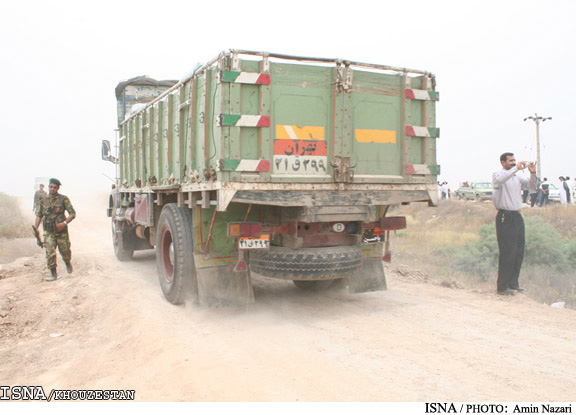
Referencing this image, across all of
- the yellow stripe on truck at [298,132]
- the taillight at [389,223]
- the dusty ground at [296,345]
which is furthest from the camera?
the taillight at [389,223]

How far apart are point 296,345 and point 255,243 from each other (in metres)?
1.22

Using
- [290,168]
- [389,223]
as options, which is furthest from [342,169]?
[389,223]

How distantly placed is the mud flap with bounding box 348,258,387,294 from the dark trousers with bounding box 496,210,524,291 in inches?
69.8

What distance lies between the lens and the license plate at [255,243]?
4961 millimetres

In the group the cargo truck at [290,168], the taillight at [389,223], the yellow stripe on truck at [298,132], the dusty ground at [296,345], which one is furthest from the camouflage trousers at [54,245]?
the taillight at [389,223]

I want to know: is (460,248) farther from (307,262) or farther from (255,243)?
(255,243)

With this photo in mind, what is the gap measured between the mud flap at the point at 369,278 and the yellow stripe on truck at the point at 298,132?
1.86 m

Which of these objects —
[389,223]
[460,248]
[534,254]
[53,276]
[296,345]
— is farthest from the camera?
[460,248]

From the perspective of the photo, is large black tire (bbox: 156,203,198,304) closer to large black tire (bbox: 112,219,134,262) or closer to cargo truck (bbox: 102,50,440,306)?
cargo truck (bbox: 102,50,440,306)

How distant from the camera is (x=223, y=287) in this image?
5461 mm

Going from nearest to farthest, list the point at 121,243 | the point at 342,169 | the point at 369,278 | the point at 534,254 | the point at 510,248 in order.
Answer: the point at 342,169 < the point at 369,278 < the point at 510,248 < the point at 534,254 < the point at 121,243

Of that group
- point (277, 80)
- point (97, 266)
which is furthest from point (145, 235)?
point (277, 80)

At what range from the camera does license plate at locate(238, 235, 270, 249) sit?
16.3ft

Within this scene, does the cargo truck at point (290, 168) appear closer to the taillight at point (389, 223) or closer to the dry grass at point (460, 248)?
the taillight at point (389, 223)
